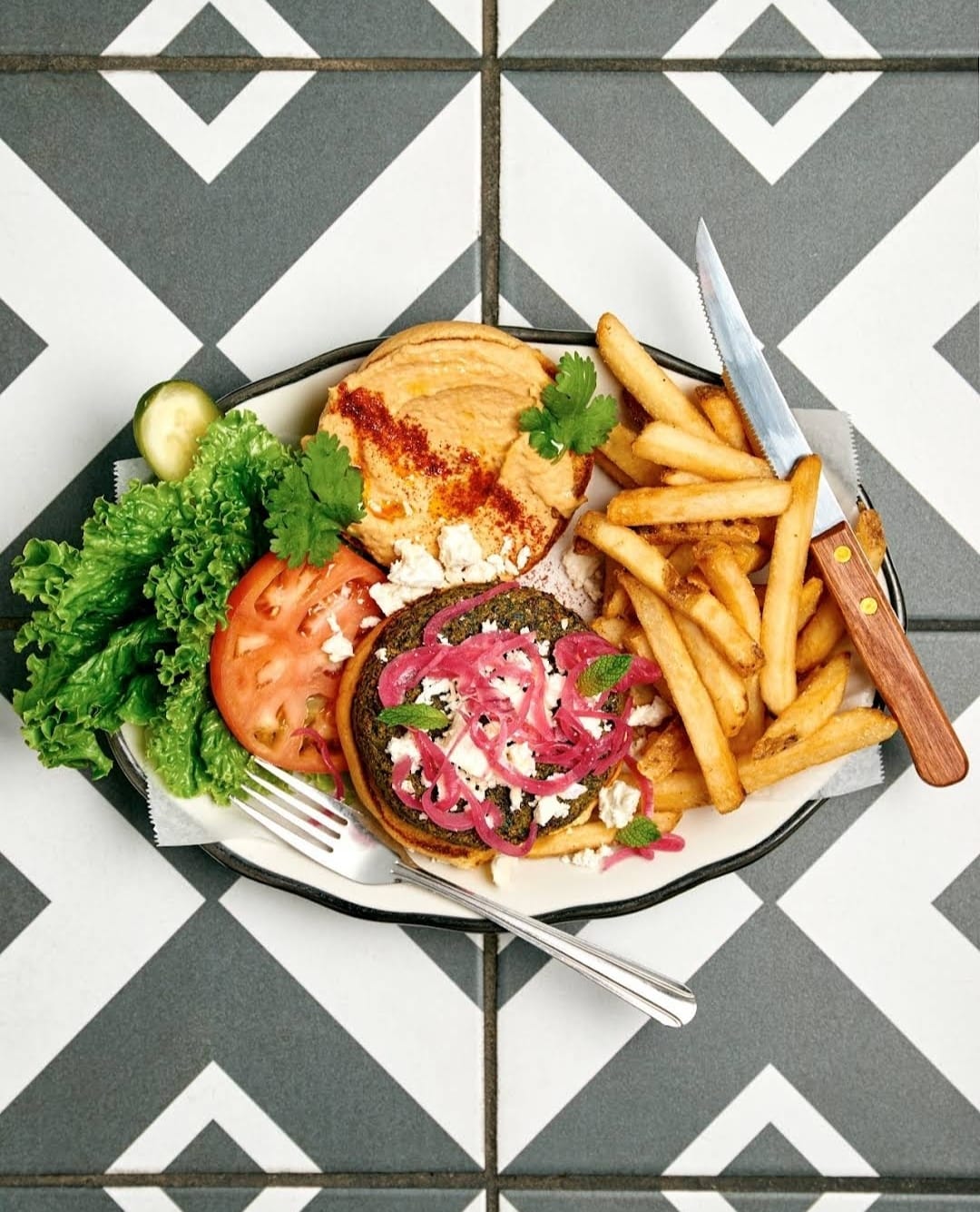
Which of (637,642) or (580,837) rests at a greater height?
(637,642)

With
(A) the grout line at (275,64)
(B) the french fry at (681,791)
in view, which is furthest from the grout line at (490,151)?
(B) the french fry at (681,791)

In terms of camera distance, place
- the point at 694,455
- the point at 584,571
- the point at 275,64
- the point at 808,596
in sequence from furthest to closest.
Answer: the point at 275,64
the point at 584,571
the point at 808,596
the point at 694,455

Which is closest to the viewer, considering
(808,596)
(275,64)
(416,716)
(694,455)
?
(416,716)

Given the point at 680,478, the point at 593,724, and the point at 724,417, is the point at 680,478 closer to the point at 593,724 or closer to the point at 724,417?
the point at 724,417

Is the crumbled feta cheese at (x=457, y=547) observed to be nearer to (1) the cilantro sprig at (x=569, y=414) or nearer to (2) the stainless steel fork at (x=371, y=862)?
(1) the cilantro sprig at (x=569, y=414)

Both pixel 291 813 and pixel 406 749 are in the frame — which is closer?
pixel 406 749

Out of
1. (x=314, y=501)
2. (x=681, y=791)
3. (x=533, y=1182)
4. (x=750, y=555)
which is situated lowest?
(x=533, y=1182)

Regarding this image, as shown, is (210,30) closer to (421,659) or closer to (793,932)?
(421,659)

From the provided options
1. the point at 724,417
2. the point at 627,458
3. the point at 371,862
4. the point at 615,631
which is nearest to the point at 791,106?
the point at 724,417
